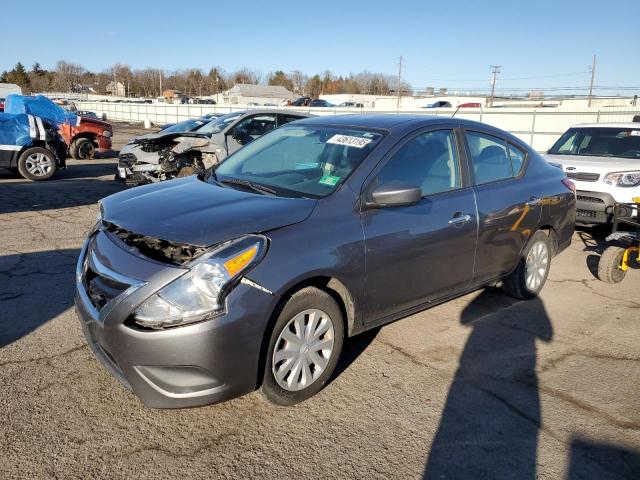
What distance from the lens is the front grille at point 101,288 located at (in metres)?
2.76

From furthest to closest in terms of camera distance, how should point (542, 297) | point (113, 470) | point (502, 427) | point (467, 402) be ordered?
point (542, 297)
point (467, 402)
point (502, 427)
point (113, 470)

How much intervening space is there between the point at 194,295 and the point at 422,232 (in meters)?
1.77

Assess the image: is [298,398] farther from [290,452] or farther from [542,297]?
[542,297]

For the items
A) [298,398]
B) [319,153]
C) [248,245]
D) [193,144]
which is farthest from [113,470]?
[193,144]

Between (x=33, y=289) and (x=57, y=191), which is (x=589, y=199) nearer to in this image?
(x=33, y=289)

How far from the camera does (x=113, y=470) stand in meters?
2.53

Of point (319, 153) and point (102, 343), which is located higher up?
point (319, 153)

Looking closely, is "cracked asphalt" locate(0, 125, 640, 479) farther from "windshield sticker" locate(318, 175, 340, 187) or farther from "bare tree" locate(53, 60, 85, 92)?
"bare tree" locate(53, 60, 85, 92)

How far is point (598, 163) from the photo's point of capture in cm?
784

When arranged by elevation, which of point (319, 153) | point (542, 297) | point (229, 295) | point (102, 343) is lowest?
point (542, 297)

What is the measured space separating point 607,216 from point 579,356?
408 centimetres

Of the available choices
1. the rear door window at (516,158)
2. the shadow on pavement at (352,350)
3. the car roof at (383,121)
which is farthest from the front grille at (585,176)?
the shadow on pavement at (352,350)

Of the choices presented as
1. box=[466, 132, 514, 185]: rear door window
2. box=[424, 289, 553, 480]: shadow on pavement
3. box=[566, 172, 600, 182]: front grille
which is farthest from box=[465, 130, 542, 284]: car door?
box=[566, 172, 600, 182]: front grille

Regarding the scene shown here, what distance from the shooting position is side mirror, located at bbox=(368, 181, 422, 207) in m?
3.31
